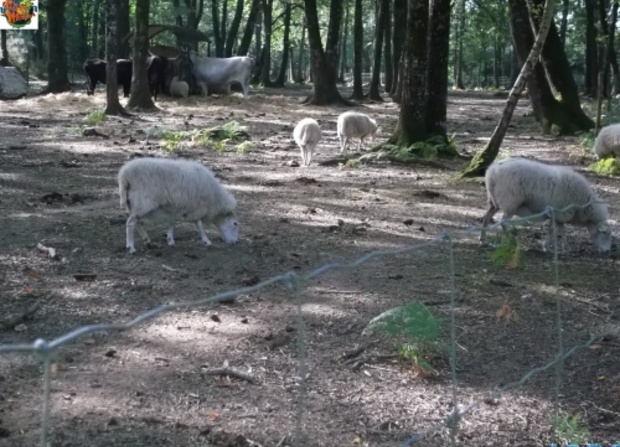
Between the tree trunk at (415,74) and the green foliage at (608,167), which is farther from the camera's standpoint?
the tree trunk at (415,74)

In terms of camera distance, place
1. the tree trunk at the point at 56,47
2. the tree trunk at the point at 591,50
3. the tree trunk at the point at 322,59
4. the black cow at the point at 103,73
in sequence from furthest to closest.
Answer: the tree trunk at the point at 591,50 → the tree trunk at the point at 56,47 → the black cow at the point at 103,73 → the tree trunk at the point at 322,59

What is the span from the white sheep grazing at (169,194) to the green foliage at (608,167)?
8.18 meters

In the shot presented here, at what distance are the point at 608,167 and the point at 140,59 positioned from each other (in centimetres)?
1391

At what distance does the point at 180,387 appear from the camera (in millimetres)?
5434

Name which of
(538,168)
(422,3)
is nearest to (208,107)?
(422,3)

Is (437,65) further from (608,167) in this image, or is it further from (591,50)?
(591,50)

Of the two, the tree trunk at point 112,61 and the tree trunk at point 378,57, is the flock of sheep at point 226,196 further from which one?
the tree trunk at point 378,57

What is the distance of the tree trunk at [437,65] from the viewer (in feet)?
50.1

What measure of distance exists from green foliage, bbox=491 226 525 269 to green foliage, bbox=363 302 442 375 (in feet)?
7.77

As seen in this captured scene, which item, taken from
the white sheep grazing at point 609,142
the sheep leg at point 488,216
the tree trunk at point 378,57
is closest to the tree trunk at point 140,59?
the tree trunk at point 378,57

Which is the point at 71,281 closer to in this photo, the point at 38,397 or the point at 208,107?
the point at 38,397

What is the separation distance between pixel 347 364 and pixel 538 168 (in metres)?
4.07

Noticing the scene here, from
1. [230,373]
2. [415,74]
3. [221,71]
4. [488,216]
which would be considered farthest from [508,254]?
[221,71]

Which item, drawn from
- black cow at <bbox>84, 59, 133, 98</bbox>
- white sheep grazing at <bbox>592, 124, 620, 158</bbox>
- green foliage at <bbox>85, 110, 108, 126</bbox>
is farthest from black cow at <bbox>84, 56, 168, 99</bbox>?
white sheep grazing at <bbox>592, 124, 620, 158</bbox>
